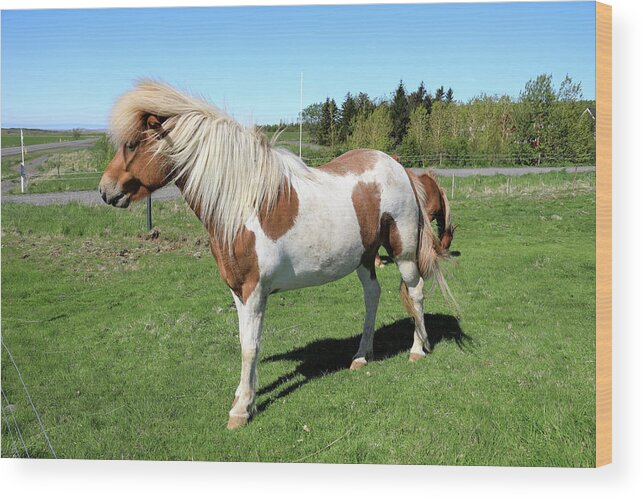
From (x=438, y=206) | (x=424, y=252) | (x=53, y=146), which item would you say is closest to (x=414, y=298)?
(x=424, y=252)

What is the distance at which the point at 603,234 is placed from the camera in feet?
12.4

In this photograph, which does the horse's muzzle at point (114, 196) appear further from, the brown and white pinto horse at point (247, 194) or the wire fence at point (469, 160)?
the wire fence at point (469, 160)

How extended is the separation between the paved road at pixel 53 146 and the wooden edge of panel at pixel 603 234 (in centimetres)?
362

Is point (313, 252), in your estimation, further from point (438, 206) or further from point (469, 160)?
point (469, 160)

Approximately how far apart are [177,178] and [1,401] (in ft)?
7.02

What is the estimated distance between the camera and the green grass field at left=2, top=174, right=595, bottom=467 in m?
3.53

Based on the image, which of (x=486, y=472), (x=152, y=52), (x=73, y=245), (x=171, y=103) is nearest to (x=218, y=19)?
(x=152, y=52)

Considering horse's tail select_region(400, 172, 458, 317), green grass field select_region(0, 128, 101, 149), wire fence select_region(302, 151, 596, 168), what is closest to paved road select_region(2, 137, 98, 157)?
green grass field select_region(0, 128, 101, 149)

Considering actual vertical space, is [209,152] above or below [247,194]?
above

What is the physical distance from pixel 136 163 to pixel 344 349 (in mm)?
2269

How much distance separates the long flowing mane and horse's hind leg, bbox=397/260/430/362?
1.33m

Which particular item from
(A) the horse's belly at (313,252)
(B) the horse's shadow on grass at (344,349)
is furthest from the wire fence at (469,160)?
(B) the horse's shadow on grass at (344,349)

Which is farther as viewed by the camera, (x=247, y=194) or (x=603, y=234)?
(x=603, y=234)

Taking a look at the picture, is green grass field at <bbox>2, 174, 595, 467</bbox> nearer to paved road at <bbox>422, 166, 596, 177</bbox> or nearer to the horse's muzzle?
paved road at <bbox>422, 166, 596, 177</bbox>
